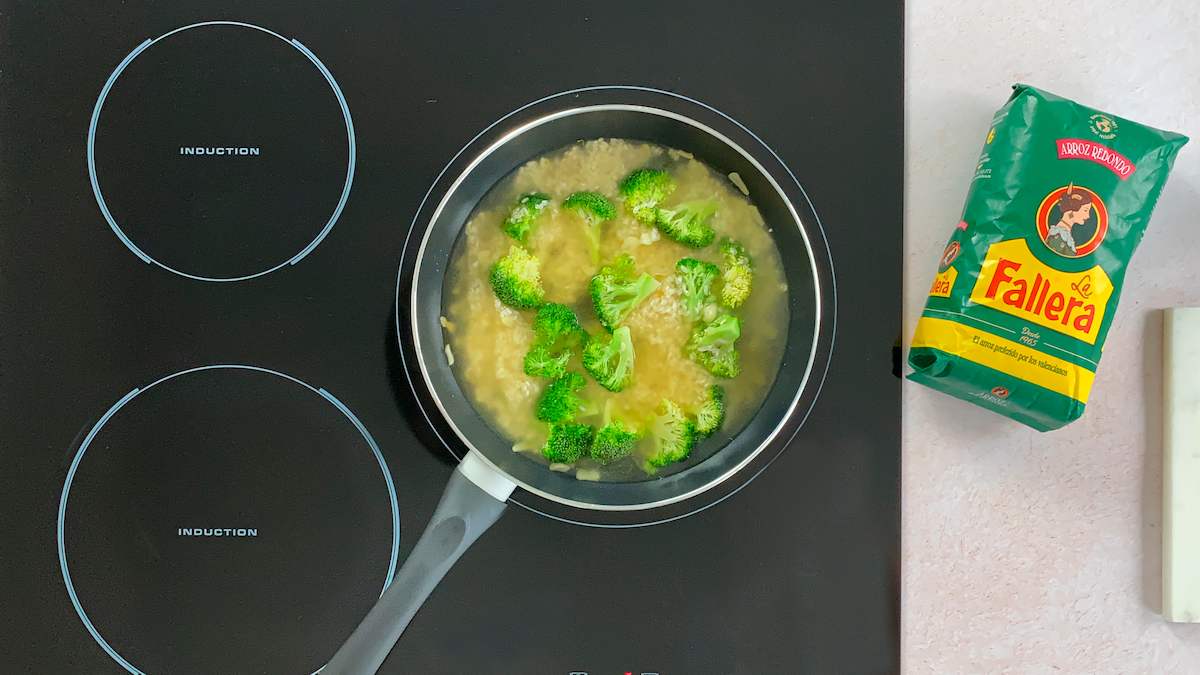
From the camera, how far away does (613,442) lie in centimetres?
84

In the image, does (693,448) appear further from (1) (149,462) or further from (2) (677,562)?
(1) (149,462)

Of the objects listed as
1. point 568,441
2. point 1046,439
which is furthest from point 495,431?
point 1046,439

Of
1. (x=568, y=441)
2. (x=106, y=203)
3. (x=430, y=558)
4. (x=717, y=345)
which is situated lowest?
(x=430, y=558)

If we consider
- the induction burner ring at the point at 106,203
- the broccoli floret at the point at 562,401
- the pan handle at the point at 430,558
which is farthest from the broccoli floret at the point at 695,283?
the induction burner ring at the point at 106,203

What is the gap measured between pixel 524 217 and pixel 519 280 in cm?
7

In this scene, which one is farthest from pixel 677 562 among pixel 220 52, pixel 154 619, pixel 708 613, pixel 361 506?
pixel 220 52

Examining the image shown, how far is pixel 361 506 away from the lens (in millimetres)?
859

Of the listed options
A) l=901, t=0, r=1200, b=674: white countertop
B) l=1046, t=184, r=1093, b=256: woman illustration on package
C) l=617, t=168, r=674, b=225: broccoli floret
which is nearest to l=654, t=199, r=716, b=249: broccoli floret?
l=617, t=168, r=674, b=225: broccoli floret

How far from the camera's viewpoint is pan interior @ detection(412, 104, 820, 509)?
83 cm

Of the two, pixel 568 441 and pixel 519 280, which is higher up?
pixel 519 280

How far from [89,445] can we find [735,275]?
673mm

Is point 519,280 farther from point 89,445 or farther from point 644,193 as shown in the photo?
point 89,445

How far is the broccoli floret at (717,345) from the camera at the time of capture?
844 mm

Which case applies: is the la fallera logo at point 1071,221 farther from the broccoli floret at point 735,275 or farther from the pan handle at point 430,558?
the pan handle at point 430,558
